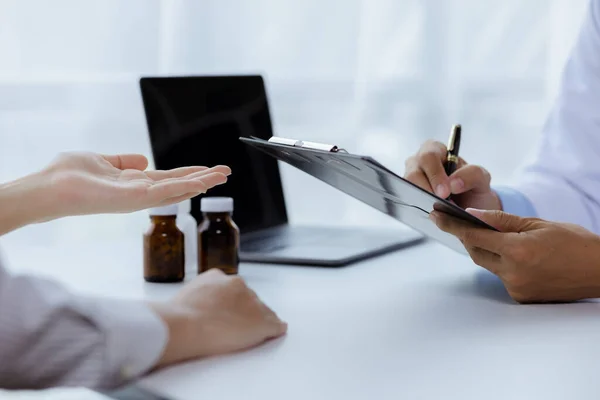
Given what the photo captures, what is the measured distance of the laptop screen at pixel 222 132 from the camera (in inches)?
56.0

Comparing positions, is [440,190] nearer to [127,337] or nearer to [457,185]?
[457,185]

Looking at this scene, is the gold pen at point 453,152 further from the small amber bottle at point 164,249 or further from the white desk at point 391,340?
the small amber bottle at point 164,249

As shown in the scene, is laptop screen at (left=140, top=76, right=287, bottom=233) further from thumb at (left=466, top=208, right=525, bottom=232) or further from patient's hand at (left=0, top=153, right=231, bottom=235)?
thumb at (left=466, top=208, right=525, bottom=232)

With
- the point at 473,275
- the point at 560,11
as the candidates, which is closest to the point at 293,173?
the point at 560,11

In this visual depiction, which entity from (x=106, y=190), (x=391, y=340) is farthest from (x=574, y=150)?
(x=106, y=190)

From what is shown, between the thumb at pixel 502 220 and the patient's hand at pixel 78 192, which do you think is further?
the thumb at pixel 502 220

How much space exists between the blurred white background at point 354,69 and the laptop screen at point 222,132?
1.02 metres

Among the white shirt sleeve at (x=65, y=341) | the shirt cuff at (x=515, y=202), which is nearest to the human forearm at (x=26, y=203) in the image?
the white shirt sleeve at (x=65, y=341)

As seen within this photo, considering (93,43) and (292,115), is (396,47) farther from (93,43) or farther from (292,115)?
(93,43)

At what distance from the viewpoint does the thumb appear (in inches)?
42.5

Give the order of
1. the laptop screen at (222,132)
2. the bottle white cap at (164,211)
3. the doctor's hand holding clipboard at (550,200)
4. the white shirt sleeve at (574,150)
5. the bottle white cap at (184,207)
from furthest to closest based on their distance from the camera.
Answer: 1. the white shirt sleeve at (574,150)
2. the laptop screen at (222,132)
3. the bottle white cap at (184,207)
4. the bottle white cap at (164,211)
5. the doctor's hand holding clipboard at (550,200)

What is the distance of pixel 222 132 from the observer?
156 cm

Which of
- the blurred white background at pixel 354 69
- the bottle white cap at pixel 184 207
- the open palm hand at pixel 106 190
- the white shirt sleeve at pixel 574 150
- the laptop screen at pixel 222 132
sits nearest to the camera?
the open palm hand at pixel 106 190

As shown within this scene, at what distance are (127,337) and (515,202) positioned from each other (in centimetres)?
89
